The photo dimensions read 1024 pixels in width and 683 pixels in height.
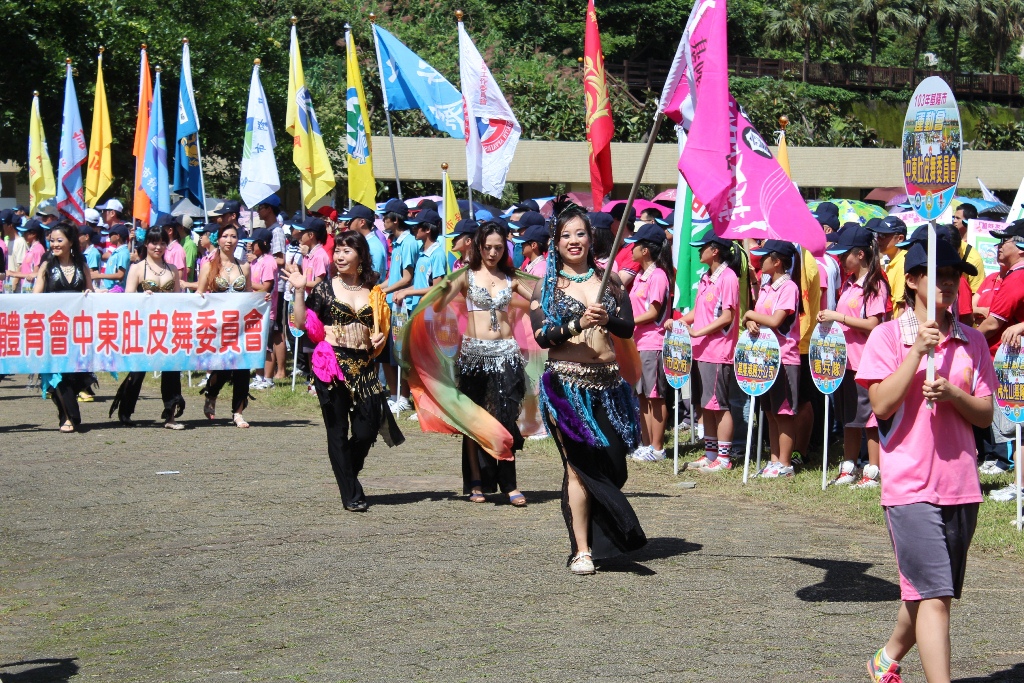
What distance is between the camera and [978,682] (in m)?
5.65

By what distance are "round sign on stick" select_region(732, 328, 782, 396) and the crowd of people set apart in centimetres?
11

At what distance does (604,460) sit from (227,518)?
2861 mm

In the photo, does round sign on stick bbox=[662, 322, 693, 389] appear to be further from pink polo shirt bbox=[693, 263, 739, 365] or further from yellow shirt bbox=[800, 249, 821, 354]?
yellow shirt bbox=[800, 249, 821, 354]

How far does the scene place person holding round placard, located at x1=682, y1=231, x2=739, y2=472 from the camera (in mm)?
11023

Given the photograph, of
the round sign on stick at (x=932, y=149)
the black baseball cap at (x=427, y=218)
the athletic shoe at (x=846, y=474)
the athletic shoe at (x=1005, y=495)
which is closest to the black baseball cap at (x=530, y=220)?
the black baseball cap at (x=427, y=218)

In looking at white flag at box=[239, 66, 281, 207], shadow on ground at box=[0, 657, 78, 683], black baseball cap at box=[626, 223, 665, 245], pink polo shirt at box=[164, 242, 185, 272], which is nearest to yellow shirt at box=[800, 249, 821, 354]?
black baseball cap at box=[626, 223, 665, 245]

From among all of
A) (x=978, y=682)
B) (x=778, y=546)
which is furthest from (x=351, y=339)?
(x=978, y=682)

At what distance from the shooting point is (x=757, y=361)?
34.5ft

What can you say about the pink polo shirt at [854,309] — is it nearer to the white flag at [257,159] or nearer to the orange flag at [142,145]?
the white flag at [257,159]

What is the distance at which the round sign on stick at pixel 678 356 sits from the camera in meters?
11.0

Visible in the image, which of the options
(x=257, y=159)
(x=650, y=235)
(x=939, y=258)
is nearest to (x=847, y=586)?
(x=939, y=258)

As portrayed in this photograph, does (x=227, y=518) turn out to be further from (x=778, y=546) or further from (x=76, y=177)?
(x=76, y=177)

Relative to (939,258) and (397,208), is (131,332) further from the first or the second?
(939,258)

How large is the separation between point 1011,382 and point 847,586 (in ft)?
7.90
